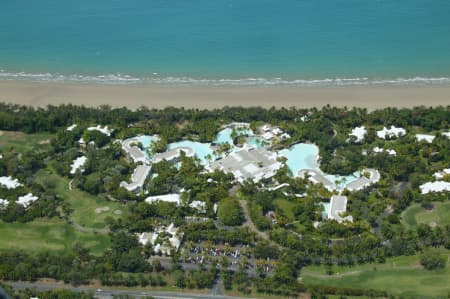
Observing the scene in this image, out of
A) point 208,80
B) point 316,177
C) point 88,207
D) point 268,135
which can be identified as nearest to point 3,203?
point 88,207

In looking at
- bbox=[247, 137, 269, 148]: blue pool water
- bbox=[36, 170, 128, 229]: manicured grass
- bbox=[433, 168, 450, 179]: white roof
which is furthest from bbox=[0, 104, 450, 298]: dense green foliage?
bbox=[247, 137, 269, 148]: blue pool water

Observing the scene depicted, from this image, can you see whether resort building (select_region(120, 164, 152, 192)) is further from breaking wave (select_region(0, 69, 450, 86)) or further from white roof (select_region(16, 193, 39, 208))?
breaking wave (select_region(0, 69, 450, 86))

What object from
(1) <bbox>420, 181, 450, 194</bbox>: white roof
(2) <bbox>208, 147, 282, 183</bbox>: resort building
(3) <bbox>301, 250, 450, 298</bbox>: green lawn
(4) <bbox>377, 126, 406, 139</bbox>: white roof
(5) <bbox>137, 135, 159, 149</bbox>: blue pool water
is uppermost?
(4) <bbox>377, 126, 406, 139</bbox>: white roof

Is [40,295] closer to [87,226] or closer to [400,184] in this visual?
[87,226]

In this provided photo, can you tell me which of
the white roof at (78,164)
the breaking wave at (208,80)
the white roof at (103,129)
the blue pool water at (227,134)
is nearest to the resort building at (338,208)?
the blue pool water at (227,134)

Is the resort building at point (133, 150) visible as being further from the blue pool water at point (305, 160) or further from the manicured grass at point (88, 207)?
the blue pool water at point (305, 160)
